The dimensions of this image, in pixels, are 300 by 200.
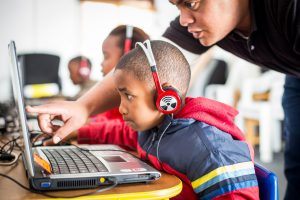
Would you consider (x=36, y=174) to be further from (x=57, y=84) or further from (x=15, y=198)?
(x=57, y=84)

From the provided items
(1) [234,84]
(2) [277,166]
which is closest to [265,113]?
(2) [277,166]

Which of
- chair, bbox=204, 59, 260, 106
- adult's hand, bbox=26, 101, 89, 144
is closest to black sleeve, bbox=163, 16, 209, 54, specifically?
adult's hand, bbox=26, 101, 89, 144

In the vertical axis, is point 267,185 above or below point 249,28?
below

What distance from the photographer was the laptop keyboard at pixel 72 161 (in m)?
0.67

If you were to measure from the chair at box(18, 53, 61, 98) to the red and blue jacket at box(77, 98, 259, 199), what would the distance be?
10.9ft

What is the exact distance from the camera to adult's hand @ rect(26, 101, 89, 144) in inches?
34.3

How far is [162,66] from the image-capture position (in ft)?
3.00

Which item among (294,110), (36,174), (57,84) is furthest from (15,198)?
(57,84)

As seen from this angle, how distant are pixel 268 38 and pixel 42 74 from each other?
356cm

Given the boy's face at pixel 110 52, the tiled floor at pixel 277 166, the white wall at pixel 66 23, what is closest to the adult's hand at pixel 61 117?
the boy's face at pixel 110 52

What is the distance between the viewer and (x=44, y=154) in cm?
83

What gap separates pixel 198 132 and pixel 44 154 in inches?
13.6

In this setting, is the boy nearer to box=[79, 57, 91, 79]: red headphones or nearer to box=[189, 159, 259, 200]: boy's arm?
box=[189, 159, 259, 200]: boy's arm

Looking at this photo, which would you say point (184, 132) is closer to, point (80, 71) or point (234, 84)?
point (80, 71)
